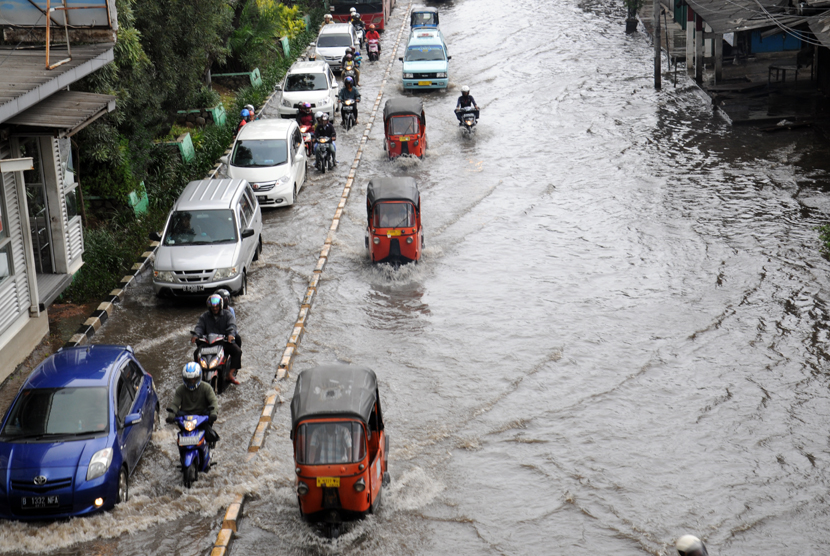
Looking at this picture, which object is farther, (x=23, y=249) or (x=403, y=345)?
(x=403, y=345)

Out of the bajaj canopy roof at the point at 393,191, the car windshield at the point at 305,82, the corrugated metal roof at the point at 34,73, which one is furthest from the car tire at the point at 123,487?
the car windshield at the point at 305,82

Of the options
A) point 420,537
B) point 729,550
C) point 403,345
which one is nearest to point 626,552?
point 729,550

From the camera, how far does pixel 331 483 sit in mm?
10508

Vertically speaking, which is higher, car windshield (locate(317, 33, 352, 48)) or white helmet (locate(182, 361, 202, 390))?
car windshield (locate(317, 33, 352, 48))

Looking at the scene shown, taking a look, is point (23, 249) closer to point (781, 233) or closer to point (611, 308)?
point (611, 308)

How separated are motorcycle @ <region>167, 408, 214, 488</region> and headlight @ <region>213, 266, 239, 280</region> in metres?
5.85

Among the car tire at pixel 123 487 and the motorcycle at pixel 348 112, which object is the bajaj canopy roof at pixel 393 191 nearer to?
the car tire at pixel 123 487

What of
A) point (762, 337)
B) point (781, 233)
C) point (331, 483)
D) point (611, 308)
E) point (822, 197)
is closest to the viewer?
point (331, 483)

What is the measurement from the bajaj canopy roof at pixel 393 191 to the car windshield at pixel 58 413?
29.9 ft

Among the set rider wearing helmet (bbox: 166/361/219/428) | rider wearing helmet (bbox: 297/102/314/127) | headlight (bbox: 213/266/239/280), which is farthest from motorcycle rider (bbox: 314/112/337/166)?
rider wearing helmet (bbox: 166/361/219/428)

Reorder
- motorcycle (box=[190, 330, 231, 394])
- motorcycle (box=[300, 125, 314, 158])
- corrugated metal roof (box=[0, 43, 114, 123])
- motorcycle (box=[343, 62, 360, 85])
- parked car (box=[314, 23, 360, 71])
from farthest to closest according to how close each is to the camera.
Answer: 1. parked car (box=[314, 23, 360, 71])
2. motorcycle (box=[343, 62, 360, 85])
3. motorcycle (box=[300, 125, 314, 158])
4. motorcycle (box=[190, 330, 231, 394])
5. corrugated metal roof (box=[0, 43, 114, 123])

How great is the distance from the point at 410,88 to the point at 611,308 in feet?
66.1

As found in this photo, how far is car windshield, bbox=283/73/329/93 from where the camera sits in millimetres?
30922

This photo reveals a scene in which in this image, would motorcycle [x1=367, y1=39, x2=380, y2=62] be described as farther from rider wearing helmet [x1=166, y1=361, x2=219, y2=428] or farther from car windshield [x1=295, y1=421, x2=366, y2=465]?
car windshield [x1=295, y1=421, x2=366, y2=465]
